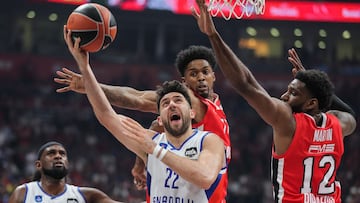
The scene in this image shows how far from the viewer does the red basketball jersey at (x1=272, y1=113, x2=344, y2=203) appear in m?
4.92

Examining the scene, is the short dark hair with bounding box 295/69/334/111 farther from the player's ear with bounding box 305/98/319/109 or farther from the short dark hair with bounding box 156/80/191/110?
the short dark hair with bounding box 156/80/191/110

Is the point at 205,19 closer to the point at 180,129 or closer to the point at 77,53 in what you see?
the point at 180,129

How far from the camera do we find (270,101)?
4711mm

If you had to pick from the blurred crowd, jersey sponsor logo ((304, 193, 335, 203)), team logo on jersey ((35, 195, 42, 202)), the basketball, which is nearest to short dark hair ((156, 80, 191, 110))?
the basketball

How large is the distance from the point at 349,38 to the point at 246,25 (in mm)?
3642

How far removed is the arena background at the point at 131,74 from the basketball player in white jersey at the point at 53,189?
34.3ft

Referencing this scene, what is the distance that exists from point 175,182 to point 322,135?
1.22m

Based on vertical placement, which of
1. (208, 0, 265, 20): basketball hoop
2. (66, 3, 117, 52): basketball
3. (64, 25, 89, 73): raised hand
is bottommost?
(64, 25, 89, 73): raised hand

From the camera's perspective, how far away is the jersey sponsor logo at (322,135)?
16.3ft

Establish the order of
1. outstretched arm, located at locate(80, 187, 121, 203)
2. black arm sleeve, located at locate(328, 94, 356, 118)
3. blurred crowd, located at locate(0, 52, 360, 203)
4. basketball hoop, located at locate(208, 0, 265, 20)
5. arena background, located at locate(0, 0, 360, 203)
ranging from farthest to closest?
1. arena background, located at locate(0, 0, 360, 203)
2. blurred crowd, located at locate(0, 52, 360, 203)
3. outstretched arm, located at locate(80, 187, 121, 203)
4. black arm sleeve, located at locate(328, 94, 356, 118)
5. basketball hoop, located at locate(208, 0, 265, 20)

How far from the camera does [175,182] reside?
448 centimetres

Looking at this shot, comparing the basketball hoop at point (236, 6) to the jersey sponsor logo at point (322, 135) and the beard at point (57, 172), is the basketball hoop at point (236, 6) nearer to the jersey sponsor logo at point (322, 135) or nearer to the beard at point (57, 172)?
the jersey sponsor logo at point (322, 135)

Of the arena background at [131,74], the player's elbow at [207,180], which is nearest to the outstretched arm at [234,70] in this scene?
the player's elbow at [207,180]

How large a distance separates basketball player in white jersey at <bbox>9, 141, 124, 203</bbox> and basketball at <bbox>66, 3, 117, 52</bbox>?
6.80 ft
